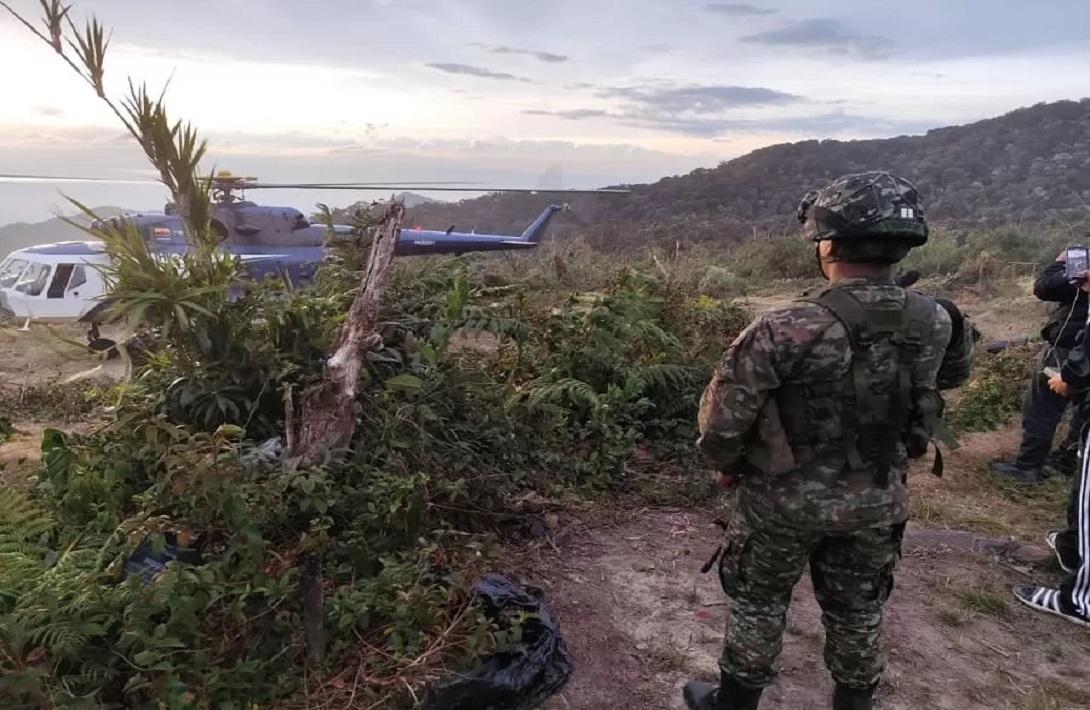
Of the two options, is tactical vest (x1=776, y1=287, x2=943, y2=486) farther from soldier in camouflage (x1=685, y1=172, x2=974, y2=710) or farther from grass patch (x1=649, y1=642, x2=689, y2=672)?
grass patch (x1=649, y1=642, x2=689, y2=672)

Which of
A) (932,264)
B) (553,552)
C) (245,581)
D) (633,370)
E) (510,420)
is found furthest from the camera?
(932,264)

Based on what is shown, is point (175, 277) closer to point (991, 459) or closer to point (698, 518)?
point (698, 518)

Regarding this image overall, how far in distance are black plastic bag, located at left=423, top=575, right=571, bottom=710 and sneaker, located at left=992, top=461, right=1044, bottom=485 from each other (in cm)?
377

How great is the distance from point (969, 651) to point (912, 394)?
1657 millimetres

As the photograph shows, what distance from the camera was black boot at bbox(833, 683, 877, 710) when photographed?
2570 millimetres

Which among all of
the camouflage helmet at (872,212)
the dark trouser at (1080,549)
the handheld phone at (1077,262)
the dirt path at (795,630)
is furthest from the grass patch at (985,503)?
the camouflage helmet at (872,212)

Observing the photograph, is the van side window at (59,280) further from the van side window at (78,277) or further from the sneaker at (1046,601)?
the sneaker at (1046,601)

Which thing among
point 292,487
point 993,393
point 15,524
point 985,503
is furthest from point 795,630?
point 993,393

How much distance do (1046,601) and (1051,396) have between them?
200 cm

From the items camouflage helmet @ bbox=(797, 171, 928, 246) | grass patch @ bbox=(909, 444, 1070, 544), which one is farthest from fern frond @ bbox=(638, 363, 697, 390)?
camouflage helmet @ bbox=(797, 171, 928, 246)

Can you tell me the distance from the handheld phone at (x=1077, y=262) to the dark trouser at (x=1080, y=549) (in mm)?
1350

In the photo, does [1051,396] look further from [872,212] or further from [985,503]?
[872,212]

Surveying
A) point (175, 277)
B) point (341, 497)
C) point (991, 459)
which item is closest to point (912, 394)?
point (341, 497)

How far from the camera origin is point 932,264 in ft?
48.0
